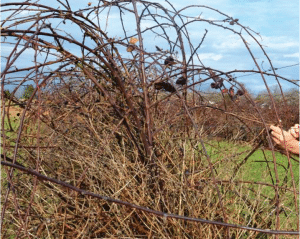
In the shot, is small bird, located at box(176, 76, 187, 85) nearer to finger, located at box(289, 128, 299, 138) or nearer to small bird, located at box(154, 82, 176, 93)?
small bird, located at box(154, 82, 176, 93)

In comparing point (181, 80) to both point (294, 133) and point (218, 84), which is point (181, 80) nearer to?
point (218, 84)

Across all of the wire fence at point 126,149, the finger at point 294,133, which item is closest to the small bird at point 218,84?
the wire fence at point 126,149

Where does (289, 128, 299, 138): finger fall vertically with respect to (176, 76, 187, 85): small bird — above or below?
below

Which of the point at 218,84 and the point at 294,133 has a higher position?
the point at 218,84

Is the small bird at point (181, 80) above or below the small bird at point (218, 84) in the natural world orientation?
above

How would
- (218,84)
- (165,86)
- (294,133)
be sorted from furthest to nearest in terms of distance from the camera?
(294,133) → (165,86) → (218,84)

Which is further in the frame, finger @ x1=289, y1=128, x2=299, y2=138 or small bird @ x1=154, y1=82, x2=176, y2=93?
finger @ x1=289, y1=128, x2=299, y2=138

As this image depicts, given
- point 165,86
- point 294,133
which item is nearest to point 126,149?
point 165,86

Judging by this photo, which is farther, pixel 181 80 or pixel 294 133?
pixel 294 133

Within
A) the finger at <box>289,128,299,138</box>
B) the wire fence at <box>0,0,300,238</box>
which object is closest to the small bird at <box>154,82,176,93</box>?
the wire fence at <box>0,0,300,238</box>

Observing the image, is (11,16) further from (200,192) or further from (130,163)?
(200,192)

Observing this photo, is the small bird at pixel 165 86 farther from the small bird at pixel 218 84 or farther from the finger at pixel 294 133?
the finger at pixel 294 133

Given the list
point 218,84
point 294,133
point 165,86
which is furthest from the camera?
point 294,133

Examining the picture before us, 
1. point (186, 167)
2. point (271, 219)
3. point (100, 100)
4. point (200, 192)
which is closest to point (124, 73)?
point (100, 100)
